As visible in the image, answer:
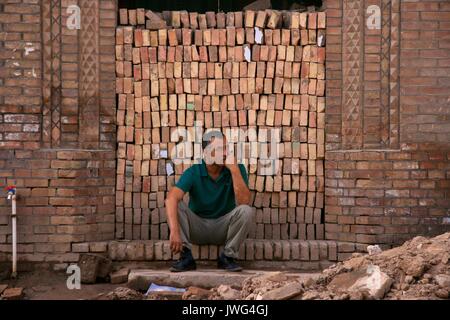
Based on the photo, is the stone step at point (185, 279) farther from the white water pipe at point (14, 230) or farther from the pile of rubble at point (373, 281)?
the white water pipe at point (14, 230)

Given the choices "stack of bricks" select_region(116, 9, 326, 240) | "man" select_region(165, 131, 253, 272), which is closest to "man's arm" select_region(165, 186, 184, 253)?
"man" select_region(165, 131, 253, 272)

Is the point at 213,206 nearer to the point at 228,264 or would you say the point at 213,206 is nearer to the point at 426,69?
the point at 228,264

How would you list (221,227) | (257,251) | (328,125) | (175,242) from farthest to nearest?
(328,125) < (257,251) < (221,227) < (175,242)

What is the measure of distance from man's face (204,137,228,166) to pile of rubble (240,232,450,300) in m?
1.31

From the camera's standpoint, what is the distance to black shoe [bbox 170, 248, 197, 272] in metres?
6.25

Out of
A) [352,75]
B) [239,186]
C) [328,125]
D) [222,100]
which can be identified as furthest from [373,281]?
[222,100]

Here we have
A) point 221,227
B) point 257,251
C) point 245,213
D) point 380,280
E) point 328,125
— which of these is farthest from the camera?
point 328,125

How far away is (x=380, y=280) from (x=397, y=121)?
2399mm

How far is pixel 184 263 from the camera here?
626cm

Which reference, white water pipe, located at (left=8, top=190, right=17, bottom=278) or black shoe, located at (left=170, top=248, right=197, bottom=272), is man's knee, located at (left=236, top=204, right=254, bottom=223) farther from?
white water pipe, located at (left=8, top=190, right=17, bottom=278)

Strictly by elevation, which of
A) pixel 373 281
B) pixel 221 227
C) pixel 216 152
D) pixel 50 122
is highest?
pixel 50 122

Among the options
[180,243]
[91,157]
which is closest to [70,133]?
[91,157]

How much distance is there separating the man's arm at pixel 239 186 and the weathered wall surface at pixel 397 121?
3.51ft

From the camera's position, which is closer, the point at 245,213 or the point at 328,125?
the point at 245,213
